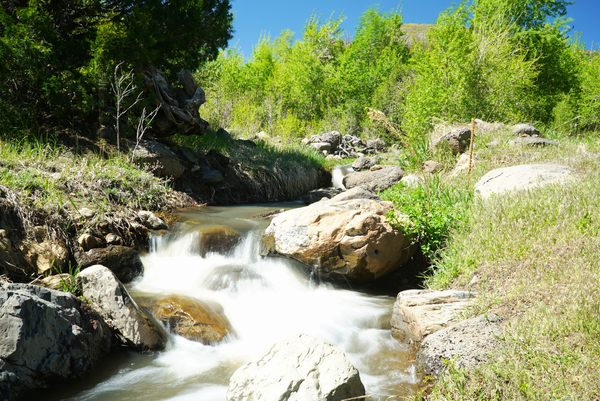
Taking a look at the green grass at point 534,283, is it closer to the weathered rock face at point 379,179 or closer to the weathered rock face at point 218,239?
the weathered rock face at point 218,239

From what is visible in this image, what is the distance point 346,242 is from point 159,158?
552cm

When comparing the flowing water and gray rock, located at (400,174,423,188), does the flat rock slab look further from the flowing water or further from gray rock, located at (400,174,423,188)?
the flowing water

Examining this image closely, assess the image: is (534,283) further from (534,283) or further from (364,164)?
(364,164)

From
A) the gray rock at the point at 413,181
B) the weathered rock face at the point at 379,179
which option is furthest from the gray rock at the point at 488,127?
the gray rock at the point at 413,181

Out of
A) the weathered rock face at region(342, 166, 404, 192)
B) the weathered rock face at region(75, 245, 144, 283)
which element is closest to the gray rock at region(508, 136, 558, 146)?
the weathered rock face at region(342, 166, 404, 192)

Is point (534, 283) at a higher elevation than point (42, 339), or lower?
higher

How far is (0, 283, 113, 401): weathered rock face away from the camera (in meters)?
2.98

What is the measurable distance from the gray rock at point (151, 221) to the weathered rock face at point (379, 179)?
18.6 feet

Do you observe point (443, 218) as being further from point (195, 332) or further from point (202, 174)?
point (202, 174)

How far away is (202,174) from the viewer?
985cm

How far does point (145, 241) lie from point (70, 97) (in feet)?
15.1

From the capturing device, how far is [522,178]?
230 inches

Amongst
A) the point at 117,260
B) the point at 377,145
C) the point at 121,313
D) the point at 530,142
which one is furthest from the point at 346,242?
the point at 377,145

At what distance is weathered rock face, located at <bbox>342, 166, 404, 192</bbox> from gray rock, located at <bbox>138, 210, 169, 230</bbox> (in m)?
5.68
